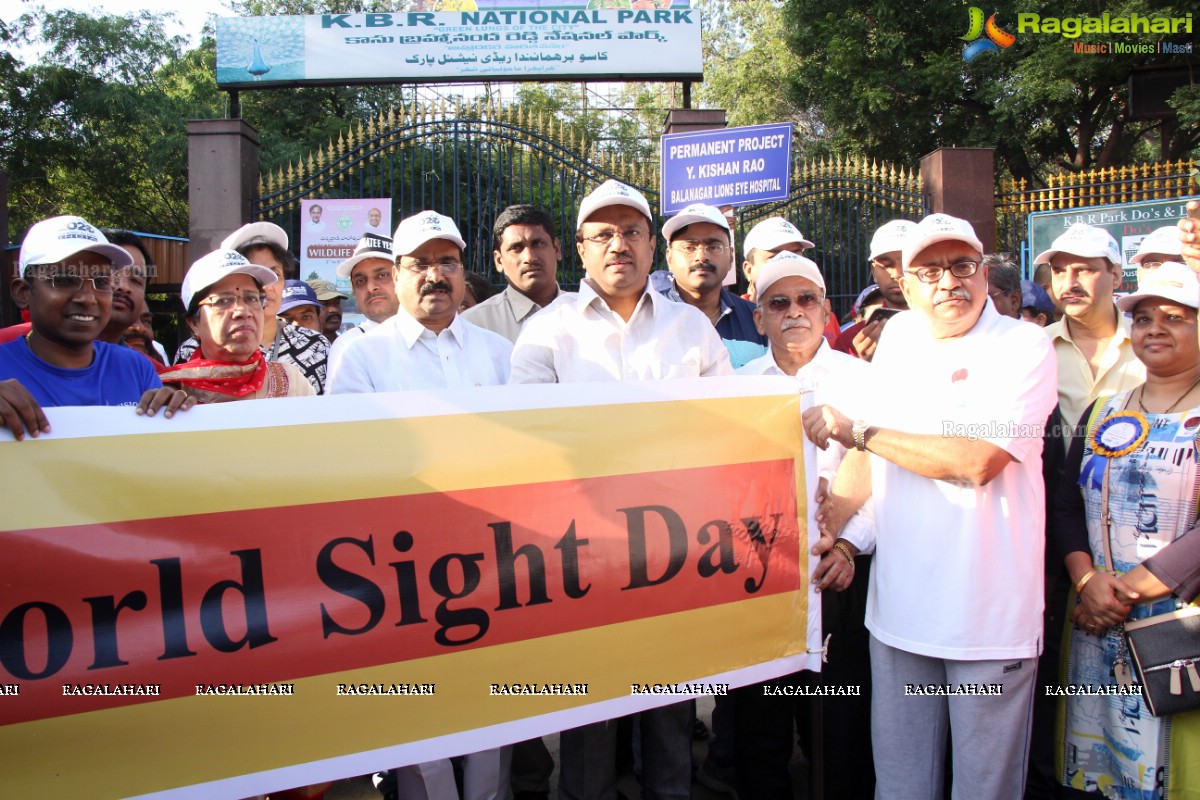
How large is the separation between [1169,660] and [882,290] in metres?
2.49

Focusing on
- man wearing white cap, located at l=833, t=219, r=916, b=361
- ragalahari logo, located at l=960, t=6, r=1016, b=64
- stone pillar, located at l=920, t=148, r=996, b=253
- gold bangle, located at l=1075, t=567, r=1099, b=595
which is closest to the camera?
gold bangle, located at l=1075, t=567, r=1099, b=595

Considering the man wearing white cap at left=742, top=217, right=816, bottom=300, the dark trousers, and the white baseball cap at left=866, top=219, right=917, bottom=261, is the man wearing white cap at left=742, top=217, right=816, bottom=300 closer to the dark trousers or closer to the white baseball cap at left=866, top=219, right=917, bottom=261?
the white baseball cap at left=866, top=219, right=917, bottom=261

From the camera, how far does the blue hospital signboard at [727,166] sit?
806 cm

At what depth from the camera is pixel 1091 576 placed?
2668mm

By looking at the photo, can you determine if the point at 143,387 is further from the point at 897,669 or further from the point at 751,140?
the point at 751,140

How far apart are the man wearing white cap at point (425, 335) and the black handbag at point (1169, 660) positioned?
2.30 metres

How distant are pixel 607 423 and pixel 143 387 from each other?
1505 millimetres

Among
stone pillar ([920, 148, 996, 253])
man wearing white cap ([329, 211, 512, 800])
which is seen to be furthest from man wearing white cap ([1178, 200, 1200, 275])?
stone pillar ([920, 148, 996, 253])

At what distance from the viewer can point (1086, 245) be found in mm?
3455

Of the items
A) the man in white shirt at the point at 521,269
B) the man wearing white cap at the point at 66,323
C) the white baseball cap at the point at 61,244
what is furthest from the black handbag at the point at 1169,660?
the white baseball cap at the point at 61,244

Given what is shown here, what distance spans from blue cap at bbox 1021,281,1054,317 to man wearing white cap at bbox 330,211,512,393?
3.21 meters

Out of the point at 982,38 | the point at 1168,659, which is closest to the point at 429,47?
the point at 1168,659

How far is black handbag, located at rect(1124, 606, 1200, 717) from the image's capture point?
244 cm

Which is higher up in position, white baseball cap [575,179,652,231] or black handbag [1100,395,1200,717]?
white baseball cap [575,179,652,231]
